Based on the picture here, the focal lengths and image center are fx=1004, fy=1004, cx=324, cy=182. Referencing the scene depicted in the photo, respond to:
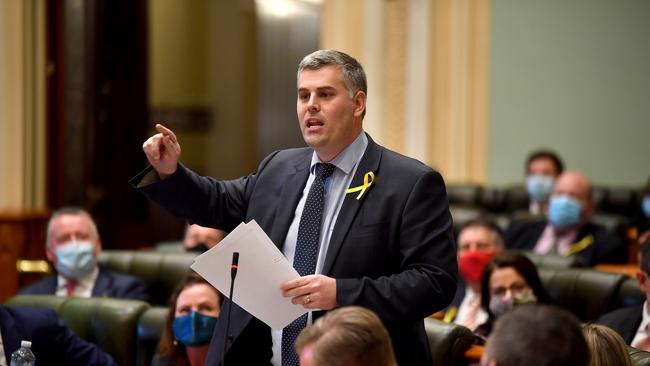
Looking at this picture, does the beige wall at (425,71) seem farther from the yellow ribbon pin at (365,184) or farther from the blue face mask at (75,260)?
the yellow ribbon pin at (365,184)

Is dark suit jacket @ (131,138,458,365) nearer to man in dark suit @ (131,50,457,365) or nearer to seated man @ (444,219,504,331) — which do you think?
man in dark suit @ (131,50,457,365)

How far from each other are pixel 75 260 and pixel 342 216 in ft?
9.68

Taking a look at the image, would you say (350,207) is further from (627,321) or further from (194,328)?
(627,321)

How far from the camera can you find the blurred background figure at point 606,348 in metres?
2.88

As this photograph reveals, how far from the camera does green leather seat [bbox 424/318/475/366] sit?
3551 millimetres

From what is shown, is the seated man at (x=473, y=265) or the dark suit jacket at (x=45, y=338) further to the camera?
the seated man at (x=473, y=265)

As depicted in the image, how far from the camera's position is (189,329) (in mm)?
4031

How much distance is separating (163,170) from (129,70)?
7.66 m

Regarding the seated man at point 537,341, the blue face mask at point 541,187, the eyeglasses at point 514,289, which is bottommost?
the eyeglasses at point 514,289

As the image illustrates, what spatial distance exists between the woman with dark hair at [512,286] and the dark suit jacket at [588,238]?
5.77 feet

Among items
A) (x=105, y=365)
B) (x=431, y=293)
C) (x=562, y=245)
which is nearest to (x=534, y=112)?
(x=562, y=245)

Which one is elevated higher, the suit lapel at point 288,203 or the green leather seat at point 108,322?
the suit lapel at point 288,203

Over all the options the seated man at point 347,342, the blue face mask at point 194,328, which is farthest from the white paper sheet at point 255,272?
the blue face mask at point 194,328

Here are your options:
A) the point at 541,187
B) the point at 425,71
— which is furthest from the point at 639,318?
the point at 425,71
